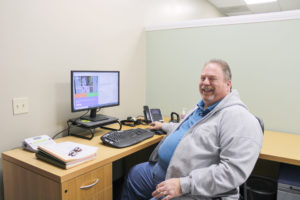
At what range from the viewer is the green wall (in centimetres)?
207

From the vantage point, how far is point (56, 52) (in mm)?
1820

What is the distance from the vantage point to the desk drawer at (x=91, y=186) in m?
1.22

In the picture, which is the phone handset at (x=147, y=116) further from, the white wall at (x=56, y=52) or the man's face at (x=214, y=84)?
the man's face at (x=214, y=84)

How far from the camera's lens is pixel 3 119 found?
5.08 feet

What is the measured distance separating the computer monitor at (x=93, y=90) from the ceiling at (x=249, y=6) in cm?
Answer: 344

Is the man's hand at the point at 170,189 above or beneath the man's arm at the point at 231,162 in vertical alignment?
beneath

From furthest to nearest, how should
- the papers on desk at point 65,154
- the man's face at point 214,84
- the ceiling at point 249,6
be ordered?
the ceiling at point 249,6 < the man's face at point 214,84 < the papers on desk at point 65,154

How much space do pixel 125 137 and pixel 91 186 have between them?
1.58ft

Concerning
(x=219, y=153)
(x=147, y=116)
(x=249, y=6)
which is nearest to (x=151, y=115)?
(x=147, y=116)

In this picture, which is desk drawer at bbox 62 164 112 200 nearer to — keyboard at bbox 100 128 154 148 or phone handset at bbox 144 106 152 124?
keyboard at bbox 100 128 154 148

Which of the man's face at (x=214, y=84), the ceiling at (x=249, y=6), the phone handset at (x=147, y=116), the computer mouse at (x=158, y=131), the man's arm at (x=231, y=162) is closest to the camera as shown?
the man's arm at (x=231, y=162)

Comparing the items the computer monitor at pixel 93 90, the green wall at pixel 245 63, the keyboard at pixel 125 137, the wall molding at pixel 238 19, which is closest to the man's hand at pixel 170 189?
the keyboard at pixel 125 137

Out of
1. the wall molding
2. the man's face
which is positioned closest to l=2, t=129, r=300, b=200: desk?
the man's face

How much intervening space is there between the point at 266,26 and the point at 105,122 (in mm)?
1624
